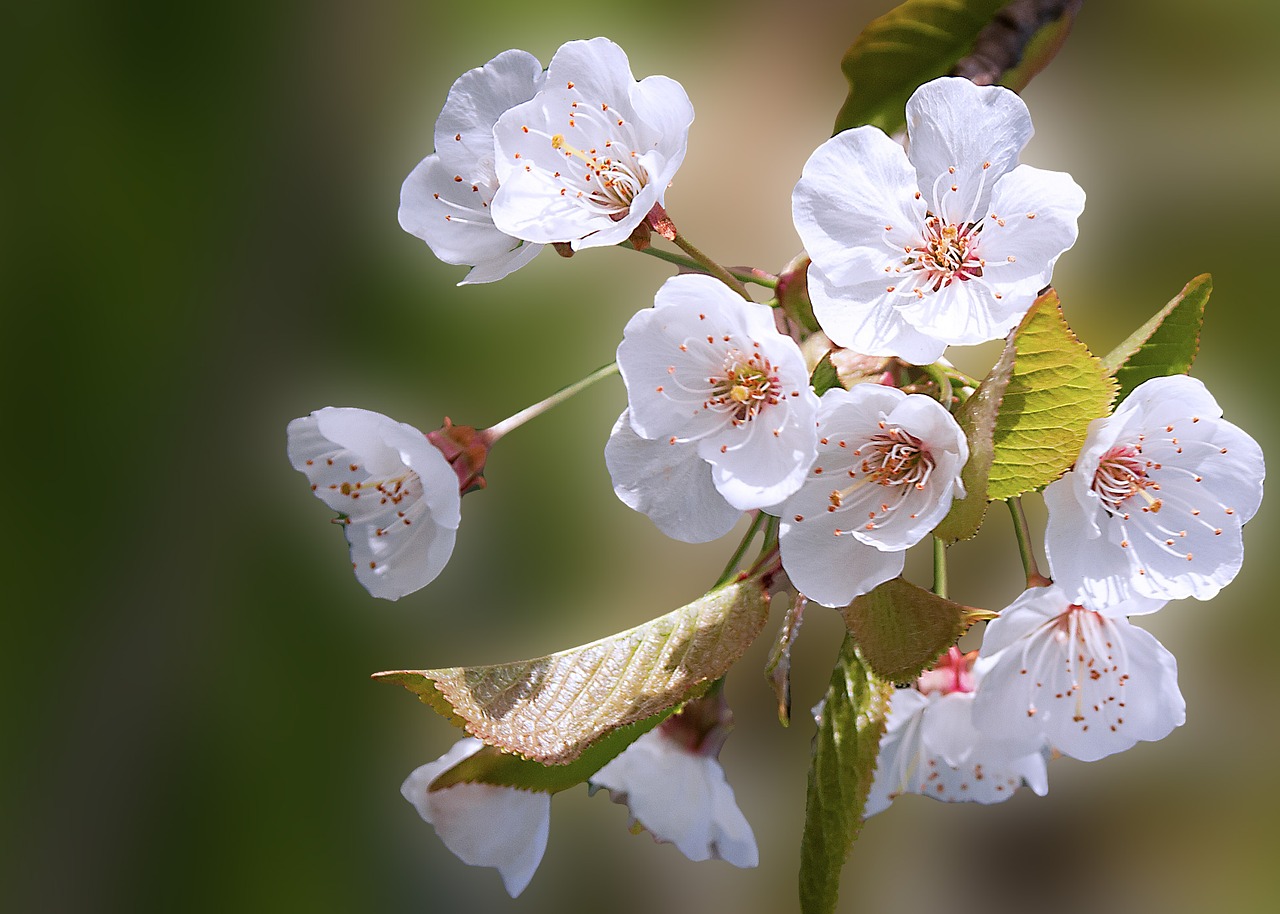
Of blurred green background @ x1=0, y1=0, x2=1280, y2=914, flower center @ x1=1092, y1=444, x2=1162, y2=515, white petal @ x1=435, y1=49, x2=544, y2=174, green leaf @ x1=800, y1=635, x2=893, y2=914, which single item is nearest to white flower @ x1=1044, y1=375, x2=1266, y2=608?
flower center @ x1=1092, y1=444, x2=1162, y2=515

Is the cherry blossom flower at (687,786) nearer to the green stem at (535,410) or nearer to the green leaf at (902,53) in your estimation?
the green stem at (535,410)

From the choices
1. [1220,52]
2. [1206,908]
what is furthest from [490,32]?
[1206,908]

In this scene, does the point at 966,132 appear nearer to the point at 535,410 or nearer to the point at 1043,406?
the point at 1043,406

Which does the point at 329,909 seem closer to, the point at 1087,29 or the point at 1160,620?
the point at 1160,620

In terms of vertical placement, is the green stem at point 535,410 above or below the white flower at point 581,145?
below

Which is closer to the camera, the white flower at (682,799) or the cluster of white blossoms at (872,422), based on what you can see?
the cluster of white blossoms at (872,422)

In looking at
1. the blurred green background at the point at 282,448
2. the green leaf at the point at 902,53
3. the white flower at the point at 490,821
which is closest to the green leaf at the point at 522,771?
the white flower at the point at 490,821

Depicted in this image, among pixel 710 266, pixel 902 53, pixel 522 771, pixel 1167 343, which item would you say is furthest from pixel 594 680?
pixel 902 53
